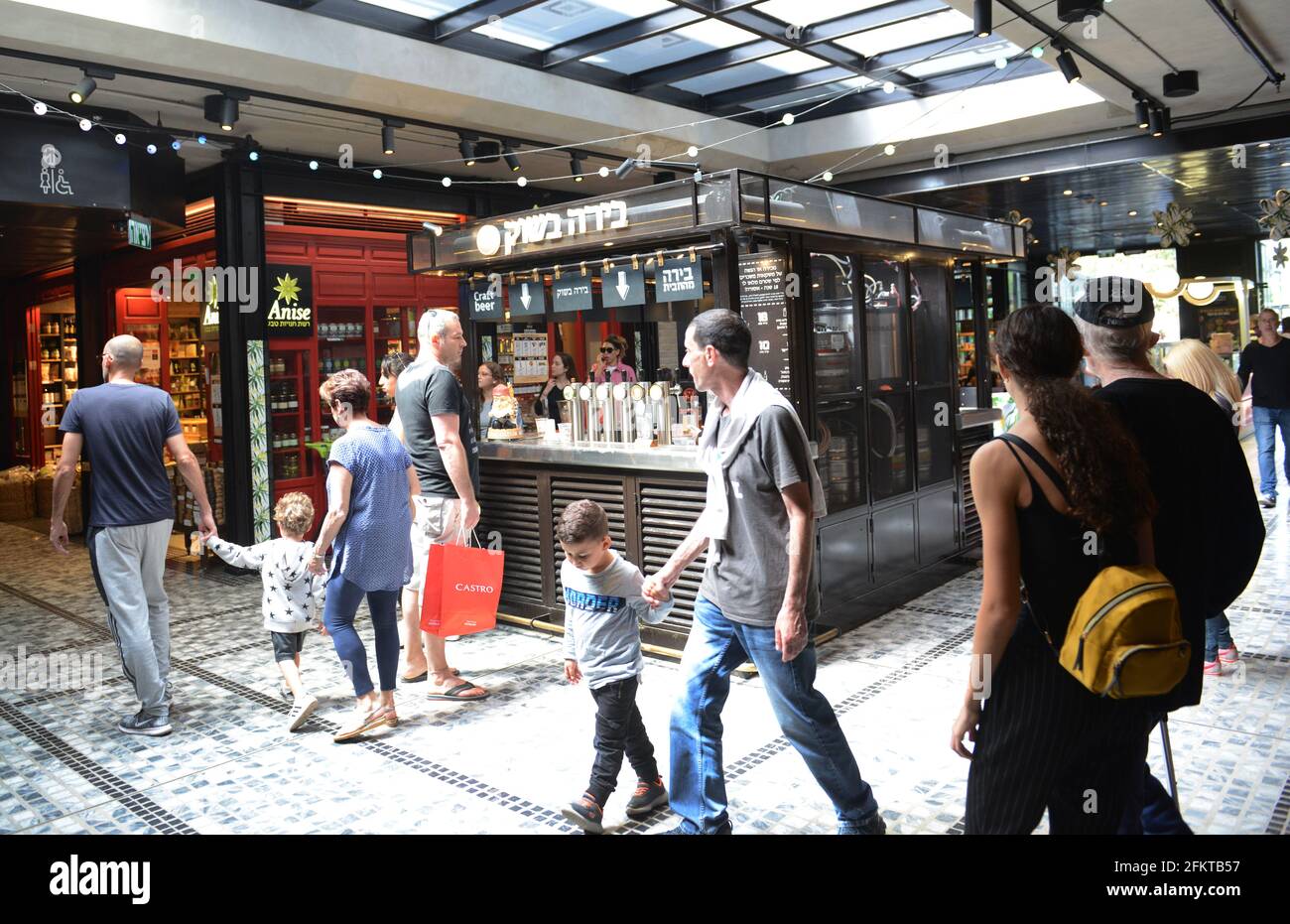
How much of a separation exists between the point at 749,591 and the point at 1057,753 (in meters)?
1.00

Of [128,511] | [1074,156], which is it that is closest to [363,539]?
[128,511]

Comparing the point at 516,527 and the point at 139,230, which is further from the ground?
the point at 139,230

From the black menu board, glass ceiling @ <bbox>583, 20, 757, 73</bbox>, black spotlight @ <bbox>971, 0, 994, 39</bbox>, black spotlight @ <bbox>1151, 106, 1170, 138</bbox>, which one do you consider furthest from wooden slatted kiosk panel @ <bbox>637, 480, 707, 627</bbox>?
black spotlight @ <bbox>1151, 106, 1170, 138</bbox>

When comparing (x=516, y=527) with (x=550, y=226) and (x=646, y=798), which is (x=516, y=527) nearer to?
(x=550, y=226)

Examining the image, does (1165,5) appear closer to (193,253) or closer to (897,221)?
(897,221)

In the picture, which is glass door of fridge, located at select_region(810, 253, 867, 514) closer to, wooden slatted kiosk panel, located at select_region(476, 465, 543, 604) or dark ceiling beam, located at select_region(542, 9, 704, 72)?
wooden slatted kiosk panel, located at select_region(476, 465, 543, 604)

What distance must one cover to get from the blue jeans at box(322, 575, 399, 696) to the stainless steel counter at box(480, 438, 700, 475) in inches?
63.5

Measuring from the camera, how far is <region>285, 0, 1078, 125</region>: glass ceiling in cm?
679

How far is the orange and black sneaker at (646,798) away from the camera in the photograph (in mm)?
3361

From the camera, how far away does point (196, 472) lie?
179 inches

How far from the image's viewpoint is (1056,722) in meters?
2.00

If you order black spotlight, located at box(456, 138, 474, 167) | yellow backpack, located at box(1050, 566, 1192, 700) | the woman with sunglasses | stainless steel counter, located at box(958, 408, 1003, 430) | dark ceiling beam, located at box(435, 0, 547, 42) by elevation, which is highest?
dark ceiling beam, located at box(435, 0, 547, 42)

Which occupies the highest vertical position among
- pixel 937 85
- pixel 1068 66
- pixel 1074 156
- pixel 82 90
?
pixel 937 85
